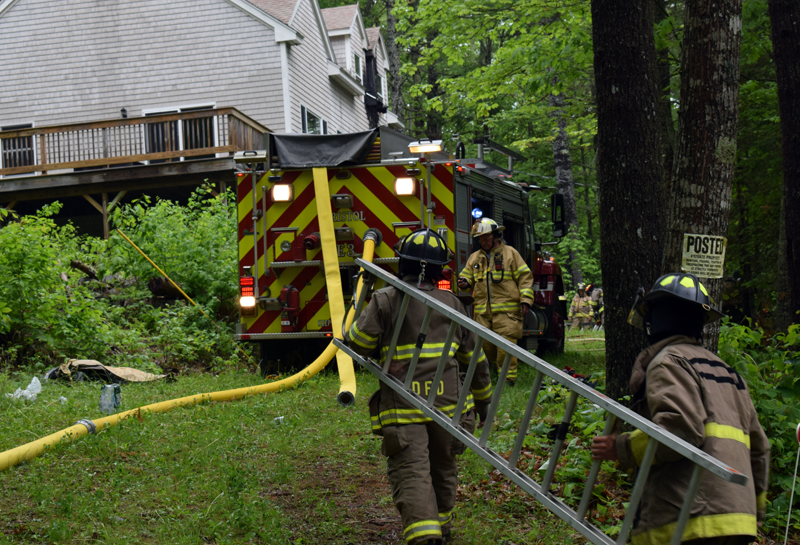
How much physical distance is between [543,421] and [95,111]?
63.2 ft

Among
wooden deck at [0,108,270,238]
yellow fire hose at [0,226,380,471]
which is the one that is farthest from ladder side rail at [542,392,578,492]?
wooden deck at [0,108,270,238]

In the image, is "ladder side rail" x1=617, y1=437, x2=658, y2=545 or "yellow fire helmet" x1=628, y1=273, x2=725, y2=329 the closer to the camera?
"ladder side rail" x1=617, y1=437, x2=658, y2=545

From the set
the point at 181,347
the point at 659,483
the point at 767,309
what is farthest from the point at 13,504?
the point at 767,309

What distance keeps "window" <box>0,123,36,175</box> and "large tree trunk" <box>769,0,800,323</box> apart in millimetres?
17860

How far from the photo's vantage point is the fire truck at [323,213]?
8.48 metres

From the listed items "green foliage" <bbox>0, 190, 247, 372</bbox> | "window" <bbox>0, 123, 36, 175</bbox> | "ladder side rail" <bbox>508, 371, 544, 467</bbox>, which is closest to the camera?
"ladder side rail" <bbox>508, 371, 544, 467</bbox>

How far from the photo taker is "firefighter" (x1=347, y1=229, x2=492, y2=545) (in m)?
3.61

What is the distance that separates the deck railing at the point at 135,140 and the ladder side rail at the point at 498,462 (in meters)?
15.6

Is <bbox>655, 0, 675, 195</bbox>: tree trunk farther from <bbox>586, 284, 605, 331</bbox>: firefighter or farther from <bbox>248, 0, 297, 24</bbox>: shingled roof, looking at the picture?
<bbox>586, 284, 605, 331</bbox>: firefighter

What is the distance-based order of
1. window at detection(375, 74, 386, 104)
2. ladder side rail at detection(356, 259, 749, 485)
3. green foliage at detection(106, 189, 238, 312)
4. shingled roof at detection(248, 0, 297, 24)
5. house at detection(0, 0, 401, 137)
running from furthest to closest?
window at detection(375, 74, 386, 104), shingled roof at detection(248, 0, 297, 24), house at detection(0, 0, 401, 137), green foliage at detection(106, 189, 238, 312), ladder side rail at detection(356, 259, 749, 485)

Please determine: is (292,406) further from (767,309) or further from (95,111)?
(95,111)

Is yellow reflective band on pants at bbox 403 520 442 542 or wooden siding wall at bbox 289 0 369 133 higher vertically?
wooden siding wall at bbox 289 0 369 133

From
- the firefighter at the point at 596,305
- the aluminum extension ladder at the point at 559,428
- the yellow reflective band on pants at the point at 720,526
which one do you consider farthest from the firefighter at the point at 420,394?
the firefighter at the point at 596,305

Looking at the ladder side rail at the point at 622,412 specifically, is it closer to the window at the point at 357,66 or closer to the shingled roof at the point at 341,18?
the shingled roof at the point at 341,18
